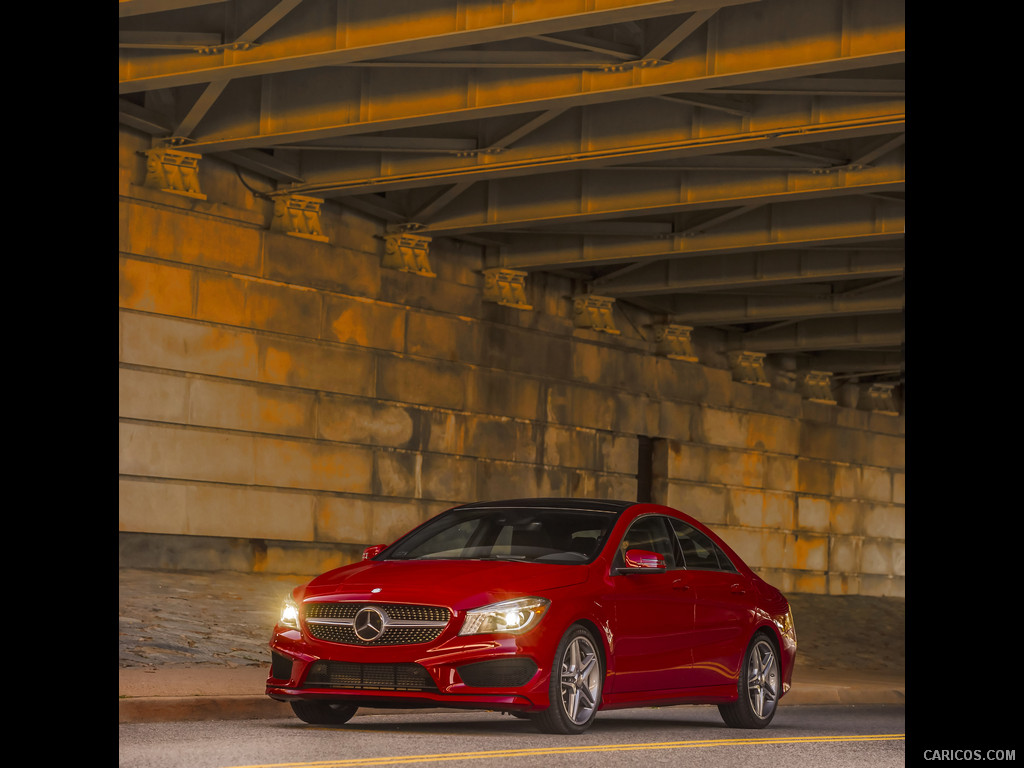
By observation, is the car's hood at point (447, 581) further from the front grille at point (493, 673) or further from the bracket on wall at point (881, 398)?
the bracket on wall at point (881, 398)

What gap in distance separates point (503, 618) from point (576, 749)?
2.90 ft

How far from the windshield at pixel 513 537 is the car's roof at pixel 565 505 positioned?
0.15ft

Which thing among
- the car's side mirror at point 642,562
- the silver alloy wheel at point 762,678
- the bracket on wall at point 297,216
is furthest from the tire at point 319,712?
the bracket on wall at point 297,216

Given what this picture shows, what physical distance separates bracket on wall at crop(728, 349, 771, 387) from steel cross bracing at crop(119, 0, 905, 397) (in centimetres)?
625

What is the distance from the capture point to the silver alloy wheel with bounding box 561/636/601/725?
952 centimetres

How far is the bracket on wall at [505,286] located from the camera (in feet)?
85.5

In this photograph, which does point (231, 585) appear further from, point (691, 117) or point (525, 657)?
point (525, 657)

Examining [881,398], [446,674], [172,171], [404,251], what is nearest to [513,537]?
[446,674]

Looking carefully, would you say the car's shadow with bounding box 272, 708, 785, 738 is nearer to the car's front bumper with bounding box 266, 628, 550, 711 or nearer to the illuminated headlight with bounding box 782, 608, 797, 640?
the car's front bumper with bounding box 266, 628, 550, 711

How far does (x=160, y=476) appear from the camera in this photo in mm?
20672
